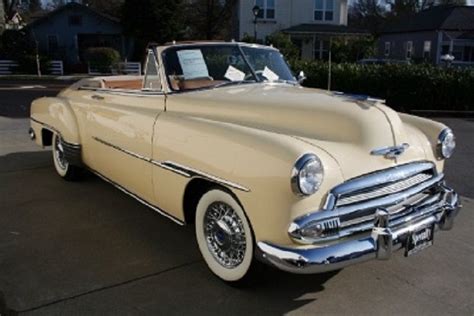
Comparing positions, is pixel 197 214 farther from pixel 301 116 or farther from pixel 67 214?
pixel 67 214

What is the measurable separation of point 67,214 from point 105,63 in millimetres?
25454

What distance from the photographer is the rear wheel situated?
6.10 m

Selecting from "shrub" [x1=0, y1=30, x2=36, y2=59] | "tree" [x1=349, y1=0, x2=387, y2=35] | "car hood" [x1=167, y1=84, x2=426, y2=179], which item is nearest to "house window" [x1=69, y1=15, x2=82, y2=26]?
"shrub" [x1=0, y1=30, x2=36, y2=59]

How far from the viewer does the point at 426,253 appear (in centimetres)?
416

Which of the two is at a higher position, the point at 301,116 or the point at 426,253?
the point at 301,116

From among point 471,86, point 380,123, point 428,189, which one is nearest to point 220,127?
point 380,123

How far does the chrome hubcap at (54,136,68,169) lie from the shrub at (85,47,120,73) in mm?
23183

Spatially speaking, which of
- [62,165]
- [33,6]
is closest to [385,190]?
[62,165]

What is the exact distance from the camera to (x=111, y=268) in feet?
12.6

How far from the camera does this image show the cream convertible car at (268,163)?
297cm

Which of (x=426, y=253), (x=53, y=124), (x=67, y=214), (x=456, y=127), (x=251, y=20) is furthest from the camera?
(x=251, y=20)

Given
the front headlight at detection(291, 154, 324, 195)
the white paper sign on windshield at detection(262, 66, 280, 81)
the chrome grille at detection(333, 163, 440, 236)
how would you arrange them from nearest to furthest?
1. the front headlight at detection(291, 154, 324, 195)
2. the chrome grille at detection(333, 163, 440, 236)
3. the white paper sign on windshield at detection(262, 66, 280, 81)

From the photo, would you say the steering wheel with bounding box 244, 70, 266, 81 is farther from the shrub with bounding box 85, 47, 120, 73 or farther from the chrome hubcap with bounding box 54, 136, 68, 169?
the shrub with bounding box 85, 47, 120, 73

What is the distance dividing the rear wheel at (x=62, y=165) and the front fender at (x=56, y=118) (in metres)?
0.18
